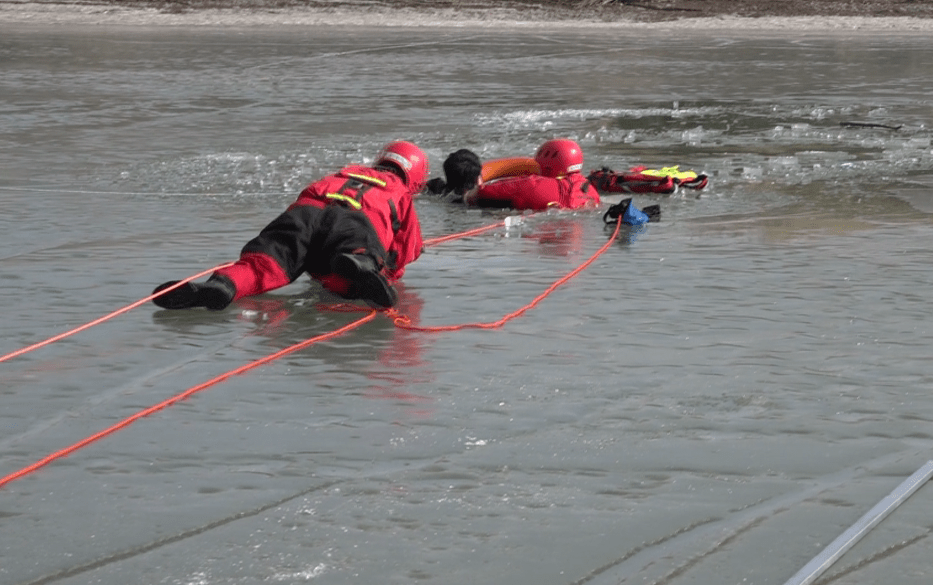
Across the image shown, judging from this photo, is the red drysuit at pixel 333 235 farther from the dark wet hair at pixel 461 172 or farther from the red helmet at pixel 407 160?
the dark wet hair at pixel 461 172

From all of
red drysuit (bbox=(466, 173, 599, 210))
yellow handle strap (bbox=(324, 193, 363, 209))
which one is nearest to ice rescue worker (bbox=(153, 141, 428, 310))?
yellow handle strap (bbox=(324, 193, 363, 209))

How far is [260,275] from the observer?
22.9ft

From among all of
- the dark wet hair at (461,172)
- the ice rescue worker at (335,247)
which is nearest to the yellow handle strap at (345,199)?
the ice rescue worker at (335,247)

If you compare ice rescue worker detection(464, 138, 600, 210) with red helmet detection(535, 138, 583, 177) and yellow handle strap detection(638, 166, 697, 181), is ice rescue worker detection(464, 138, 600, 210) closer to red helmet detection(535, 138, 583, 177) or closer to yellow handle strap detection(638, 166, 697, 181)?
red helmet detection(535, 138, 583, 177)

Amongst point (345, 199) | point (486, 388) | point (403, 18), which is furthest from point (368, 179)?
point (403, 18)

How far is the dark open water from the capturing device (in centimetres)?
404

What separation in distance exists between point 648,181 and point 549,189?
3.09 feet

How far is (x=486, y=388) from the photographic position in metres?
5.52

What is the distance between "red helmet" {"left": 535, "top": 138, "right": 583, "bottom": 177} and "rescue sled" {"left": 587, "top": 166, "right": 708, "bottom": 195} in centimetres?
54

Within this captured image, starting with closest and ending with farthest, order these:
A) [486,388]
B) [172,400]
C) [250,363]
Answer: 1. [172,400]
2. [486,388]
3. [250,363]

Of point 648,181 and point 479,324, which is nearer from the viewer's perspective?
point 479,324

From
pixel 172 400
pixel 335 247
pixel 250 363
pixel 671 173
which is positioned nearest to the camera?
pixel 172 400

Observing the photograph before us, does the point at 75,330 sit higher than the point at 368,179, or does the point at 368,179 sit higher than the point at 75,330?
the point at 368,179

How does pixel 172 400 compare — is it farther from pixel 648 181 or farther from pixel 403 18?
pixel 403 18
